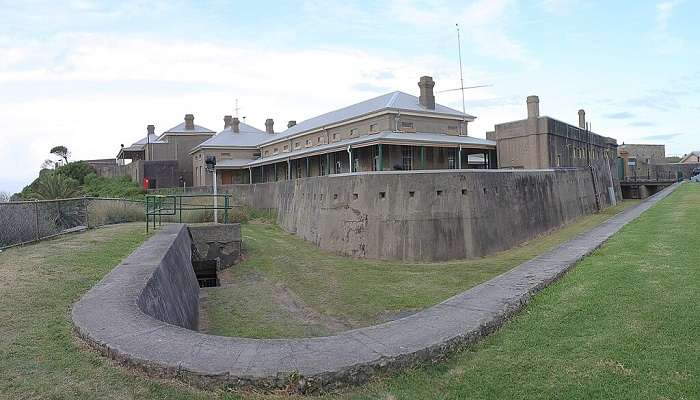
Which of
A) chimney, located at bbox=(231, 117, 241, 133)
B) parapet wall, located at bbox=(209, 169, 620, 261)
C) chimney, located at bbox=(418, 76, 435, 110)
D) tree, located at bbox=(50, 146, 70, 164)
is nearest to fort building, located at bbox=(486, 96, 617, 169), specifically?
chimney, located at bbox=(418, 76, 435, 110)

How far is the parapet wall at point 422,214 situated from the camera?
18.5 m

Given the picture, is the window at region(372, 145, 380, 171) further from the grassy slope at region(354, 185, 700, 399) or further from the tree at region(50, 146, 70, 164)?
the tree at region(50, 146, 70, 164)

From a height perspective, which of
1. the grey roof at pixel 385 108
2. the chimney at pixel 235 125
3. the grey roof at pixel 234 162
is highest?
the chimney at pixel 235 125

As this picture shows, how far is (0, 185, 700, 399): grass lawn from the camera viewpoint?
164 inches

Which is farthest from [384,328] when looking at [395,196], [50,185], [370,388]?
[50,185]

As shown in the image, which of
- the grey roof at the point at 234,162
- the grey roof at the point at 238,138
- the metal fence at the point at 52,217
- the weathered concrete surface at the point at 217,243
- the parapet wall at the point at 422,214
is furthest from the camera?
the grey roof at the point at 238,138

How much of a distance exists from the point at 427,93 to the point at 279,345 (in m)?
31.1

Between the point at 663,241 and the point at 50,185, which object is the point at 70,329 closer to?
the point at 663,241

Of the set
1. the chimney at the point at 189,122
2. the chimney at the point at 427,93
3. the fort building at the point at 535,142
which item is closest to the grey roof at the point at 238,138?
the chimney at the point at 189,122

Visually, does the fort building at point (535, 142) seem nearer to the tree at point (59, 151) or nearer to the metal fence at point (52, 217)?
the metal fence at point (52, 217)

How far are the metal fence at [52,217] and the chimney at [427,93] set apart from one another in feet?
67.9

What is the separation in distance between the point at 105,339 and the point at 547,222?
23291 millimetres

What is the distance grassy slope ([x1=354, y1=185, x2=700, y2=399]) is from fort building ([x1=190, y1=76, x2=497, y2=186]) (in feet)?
64.6

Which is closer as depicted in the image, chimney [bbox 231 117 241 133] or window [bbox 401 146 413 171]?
window [bbox 401 146 413 171]
